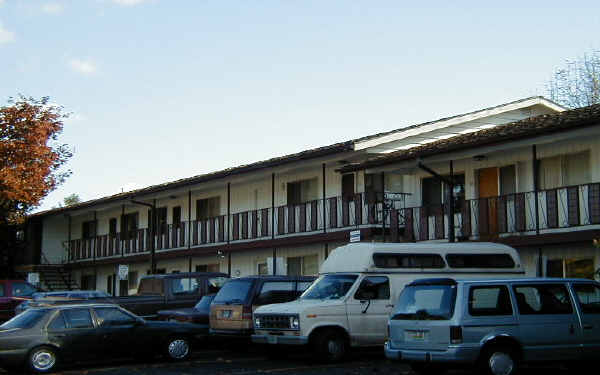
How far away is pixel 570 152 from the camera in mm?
21672

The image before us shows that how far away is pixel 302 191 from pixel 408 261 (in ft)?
44.0

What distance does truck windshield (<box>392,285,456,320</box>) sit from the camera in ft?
44.5

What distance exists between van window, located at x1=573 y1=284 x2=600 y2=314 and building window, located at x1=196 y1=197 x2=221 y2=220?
22.7 m

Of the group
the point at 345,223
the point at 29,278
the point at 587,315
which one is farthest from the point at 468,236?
the point at 29,278

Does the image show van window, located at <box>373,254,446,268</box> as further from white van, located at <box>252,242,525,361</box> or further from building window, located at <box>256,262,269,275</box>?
building window, located at <box>256,262,269,275</box>

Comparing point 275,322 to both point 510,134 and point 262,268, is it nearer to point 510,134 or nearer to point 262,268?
point 510,134

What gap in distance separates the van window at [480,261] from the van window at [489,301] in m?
4.56

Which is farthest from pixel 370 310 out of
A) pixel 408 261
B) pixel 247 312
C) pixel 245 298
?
pixel 245 298

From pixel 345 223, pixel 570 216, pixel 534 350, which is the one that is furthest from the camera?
pixel 345 223

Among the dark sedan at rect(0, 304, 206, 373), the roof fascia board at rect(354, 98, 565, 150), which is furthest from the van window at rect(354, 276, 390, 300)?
the roof fascia board at rect(354, 98, 565, 150)

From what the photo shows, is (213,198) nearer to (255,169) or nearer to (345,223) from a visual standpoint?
(255,169)

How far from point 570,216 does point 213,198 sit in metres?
18.5

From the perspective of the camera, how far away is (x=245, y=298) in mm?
18719

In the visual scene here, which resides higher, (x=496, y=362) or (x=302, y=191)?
(x=302, y=191)
